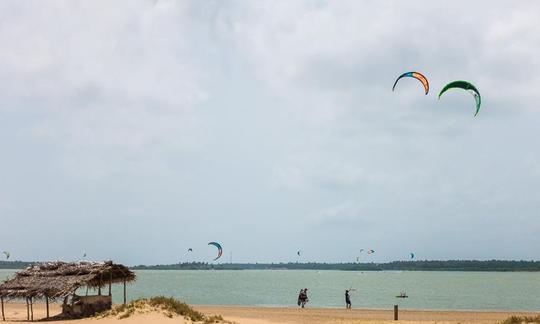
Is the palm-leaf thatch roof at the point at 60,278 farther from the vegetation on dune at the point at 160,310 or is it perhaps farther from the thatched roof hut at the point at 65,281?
the vegetation on dune at the point at 160,310

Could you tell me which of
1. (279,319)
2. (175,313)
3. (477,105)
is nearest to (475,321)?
(279,319)

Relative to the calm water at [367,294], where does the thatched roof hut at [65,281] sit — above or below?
above

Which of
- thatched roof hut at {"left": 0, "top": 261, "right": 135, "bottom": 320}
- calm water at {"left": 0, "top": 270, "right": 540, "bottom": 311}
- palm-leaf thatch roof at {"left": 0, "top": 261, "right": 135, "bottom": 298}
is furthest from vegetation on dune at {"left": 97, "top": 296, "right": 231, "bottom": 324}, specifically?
calm water at {"left": 0, "top": 270, "right": 540, "bottom": 311}

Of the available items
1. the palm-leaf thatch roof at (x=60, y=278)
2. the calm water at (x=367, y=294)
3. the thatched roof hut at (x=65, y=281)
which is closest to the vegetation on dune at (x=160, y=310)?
the thatched roof hut at (x=65, y=281)

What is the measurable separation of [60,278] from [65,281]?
51cm

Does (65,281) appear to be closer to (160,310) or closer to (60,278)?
(60,278)

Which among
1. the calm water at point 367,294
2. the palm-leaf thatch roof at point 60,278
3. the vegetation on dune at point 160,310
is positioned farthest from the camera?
the calm water at point 367,294

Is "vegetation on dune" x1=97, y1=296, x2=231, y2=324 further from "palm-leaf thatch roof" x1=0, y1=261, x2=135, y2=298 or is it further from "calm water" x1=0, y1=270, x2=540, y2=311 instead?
"calm water" x1=0, y1=270, x2=540, y2=311

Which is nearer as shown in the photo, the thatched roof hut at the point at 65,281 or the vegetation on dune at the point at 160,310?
the vegetation on dune at the point at 160,310

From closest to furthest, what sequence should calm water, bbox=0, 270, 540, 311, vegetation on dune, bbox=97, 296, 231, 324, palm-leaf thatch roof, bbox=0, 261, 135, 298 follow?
vegetation on dune, bbox=97, 296, 231, 324
palm-leaf thatch roof, bbox=0, 261, 135, 298
calm water, bbox=0, 270, 540, 311

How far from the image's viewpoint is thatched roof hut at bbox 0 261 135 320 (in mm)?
25047

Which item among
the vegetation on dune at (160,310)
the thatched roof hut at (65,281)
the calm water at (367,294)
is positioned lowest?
the calm water at (367,294)

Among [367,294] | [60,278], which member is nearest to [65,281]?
[60,278]

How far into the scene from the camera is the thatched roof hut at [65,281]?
986 inches
